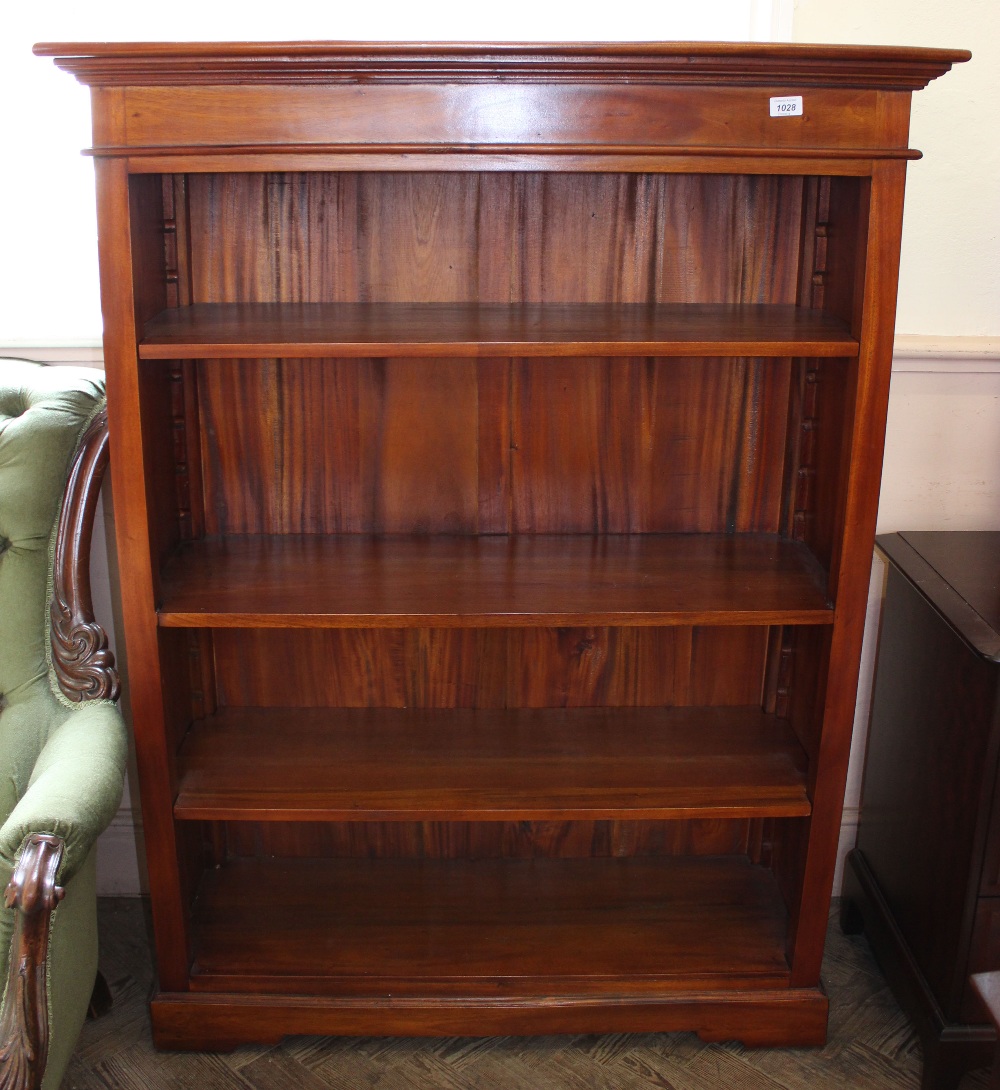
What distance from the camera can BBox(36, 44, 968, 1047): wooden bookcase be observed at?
1435 mm

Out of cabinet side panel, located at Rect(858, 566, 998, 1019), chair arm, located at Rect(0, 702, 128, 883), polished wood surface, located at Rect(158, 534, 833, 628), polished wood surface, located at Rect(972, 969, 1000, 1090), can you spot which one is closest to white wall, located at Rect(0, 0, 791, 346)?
polished wood surface, located at Rect(158, 534, 833, 628)

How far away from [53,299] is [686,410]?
1025mm

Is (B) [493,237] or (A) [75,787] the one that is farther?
(B) [493,237]

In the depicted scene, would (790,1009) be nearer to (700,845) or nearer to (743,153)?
(700,845)

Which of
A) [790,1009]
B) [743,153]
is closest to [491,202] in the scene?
[743,153]

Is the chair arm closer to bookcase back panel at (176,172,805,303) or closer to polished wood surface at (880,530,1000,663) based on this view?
bookcase back panel at (176,172,805,303)

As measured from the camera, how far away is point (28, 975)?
118cm

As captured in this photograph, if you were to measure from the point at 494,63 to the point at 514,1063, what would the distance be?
1.39 m

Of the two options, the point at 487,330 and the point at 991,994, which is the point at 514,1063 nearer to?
the point at 991,994

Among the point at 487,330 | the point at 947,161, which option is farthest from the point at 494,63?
the point at 947,161

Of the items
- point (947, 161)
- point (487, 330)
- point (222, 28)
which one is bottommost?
point (487, 330)

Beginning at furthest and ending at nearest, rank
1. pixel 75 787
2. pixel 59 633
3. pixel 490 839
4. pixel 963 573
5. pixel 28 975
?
pixel 490 839 → pixel 963 573 → pixel 59 633 → pixel 75 787 → pixel 28 975

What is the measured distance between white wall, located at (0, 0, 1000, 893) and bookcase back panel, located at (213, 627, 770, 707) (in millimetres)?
324

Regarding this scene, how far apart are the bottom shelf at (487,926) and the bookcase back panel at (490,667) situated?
300 mm
